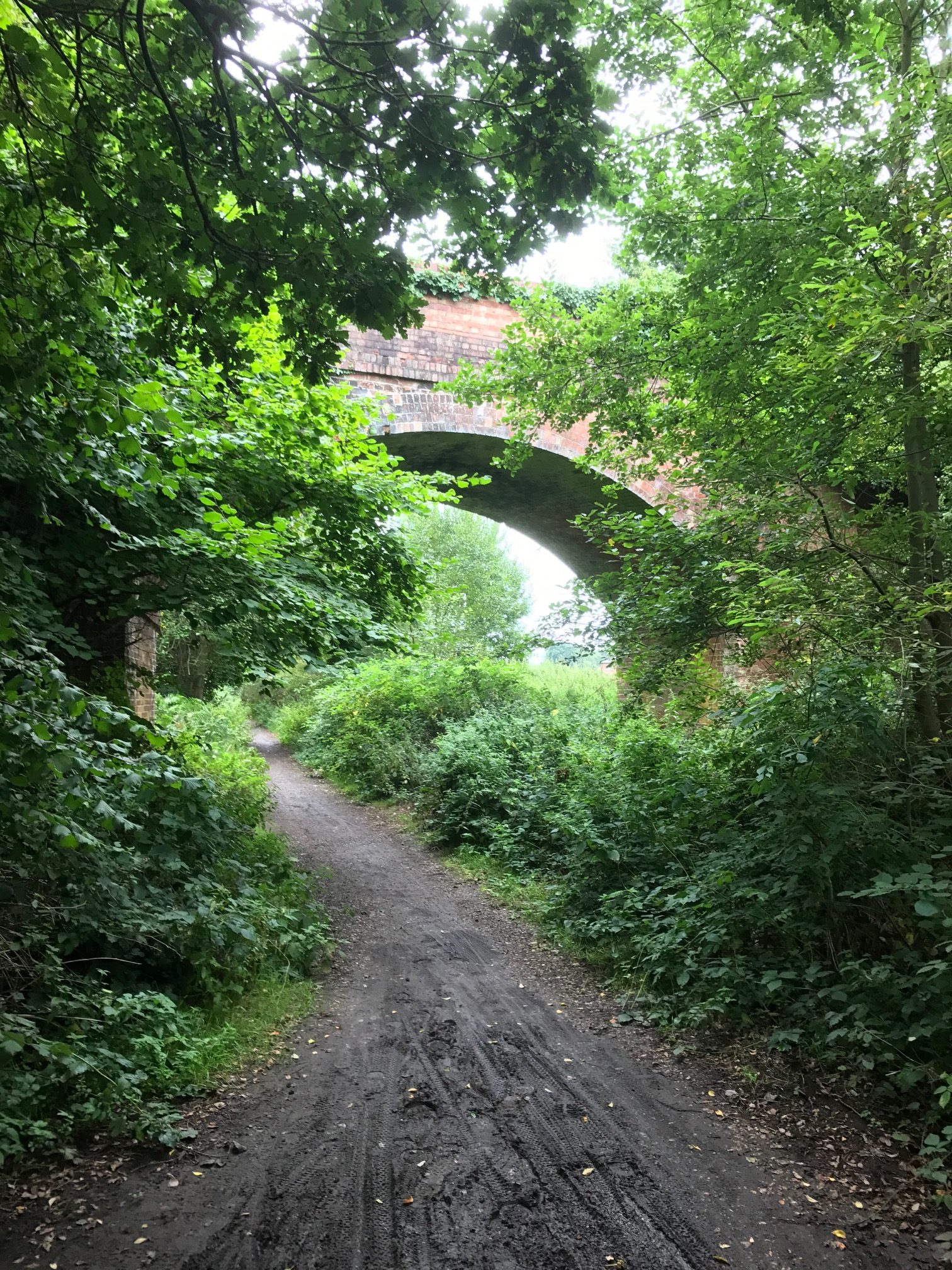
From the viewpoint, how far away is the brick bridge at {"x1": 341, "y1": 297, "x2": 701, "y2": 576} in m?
10.7

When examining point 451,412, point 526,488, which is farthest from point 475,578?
point 451,412

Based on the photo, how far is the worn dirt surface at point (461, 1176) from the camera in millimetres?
2691

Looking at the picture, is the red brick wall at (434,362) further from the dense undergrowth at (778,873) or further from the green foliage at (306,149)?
the green foliage at (306,149)

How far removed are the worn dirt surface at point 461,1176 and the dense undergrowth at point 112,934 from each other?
1.00 ft

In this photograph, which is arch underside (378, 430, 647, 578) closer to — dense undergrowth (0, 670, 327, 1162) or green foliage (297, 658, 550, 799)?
green foliage (297, 658, 550, 799)

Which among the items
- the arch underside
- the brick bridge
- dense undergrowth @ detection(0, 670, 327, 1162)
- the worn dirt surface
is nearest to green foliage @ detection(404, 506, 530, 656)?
the arch underside

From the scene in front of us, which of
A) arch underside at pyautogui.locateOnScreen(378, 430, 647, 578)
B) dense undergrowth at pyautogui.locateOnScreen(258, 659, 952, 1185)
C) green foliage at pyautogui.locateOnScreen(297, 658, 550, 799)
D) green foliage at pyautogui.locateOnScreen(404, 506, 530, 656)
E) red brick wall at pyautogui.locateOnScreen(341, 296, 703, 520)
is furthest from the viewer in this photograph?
green foliage at pyautogui.locateOnScreen(404, 506, 530, 656)

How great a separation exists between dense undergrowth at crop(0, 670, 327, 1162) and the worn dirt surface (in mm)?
306

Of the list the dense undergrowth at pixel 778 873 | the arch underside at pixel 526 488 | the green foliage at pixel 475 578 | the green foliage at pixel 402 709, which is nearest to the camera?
the dense undergrowth at pixel 778 873

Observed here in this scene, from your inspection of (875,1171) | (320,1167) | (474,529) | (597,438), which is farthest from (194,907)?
(474,529)

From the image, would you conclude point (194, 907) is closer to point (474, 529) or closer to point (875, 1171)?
point (875, 1171)

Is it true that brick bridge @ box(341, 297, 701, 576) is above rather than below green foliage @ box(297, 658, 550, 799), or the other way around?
above

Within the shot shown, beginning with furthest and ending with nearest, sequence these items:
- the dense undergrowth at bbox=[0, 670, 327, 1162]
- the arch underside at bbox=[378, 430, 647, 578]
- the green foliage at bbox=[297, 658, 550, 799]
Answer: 1. the green foliage at bbox=[297, 658, 550, 799]
2. the arch underside at bbox=[378, 430, 647, 578]
3. the dense undergrowth at bbox=[0, 670, 327, 1162]

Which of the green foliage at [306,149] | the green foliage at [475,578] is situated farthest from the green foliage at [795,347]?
the green foliage at [475,578]
